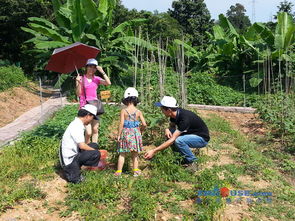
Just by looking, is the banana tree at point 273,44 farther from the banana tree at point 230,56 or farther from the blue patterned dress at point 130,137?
the blue patterned dress at point 130,137

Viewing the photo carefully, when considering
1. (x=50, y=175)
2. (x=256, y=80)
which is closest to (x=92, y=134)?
(x=50, y=175)

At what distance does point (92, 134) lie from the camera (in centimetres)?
469

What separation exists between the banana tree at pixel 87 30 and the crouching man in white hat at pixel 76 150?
5.06m

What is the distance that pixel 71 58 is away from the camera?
191 inches

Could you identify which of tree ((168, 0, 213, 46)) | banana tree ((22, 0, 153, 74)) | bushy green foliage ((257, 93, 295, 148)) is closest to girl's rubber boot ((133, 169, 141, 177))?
bushy green foliage ((257, 93, 295, 148))

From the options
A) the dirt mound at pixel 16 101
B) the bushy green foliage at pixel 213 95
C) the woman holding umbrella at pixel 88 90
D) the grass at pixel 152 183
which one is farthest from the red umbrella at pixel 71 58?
the bushy green foliage at pixel 213 95

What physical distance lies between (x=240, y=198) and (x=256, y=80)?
6.57 meters

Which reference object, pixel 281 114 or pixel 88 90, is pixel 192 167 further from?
pixel 281 114

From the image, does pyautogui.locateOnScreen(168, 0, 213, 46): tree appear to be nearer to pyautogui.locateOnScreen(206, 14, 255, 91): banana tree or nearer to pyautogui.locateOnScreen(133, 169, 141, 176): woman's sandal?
pyautogui.locateOnScreen(206, 14, 255, 91): banana tree

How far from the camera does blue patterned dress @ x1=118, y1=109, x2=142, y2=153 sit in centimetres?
389

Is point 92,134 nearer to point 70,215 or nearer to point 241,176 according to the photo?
point 70,215

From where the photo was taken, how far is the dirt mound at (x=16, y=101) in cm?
775

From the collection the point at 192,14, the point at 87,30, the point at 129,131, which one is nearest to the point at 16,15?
the point at 87,30

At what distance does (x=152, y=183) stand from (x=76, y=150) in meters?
1.05
